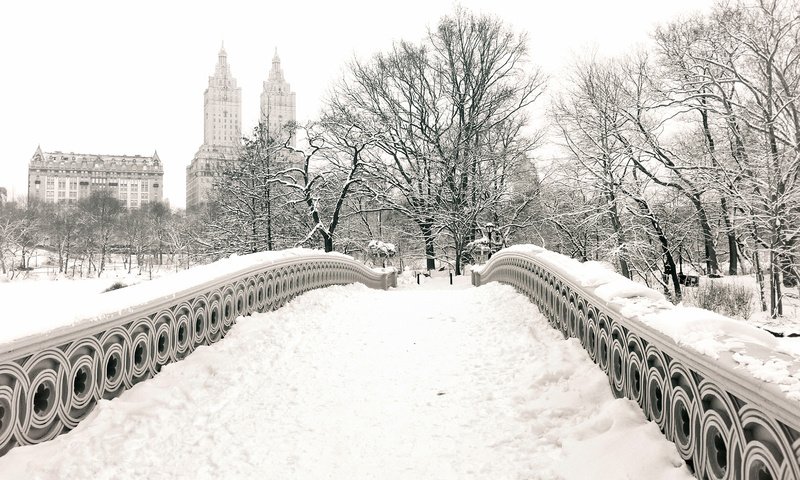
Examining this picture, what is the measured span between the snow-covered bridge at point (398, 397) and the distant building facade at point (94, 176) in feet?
457

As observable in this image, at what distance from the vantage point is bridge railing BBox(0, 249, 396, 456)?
2627mm

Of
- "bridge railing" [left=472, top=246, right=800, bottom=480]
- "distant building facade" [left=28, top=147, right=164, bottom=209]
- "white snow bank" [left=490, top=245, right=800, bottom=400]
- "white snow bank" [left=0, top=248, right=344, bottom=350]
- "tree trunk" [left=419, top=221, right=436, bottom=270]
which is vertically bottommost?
"bridge railing" [left=472, top=246, right=800, bottom=480]

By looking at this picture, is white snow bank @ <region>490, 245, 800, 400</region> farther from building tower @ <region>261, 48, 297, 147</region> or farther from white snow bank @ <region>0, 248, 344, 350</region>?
building tower @ <region>261, 48, 297, 147</region>

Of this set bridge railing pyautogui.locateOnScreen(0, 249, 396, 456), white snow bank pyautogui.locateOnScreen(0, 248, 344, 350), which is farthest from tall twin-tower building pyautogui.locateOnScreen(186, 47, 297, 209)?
white snow bank pyautogui.locateOnScreen(0, 248, 344, 350)

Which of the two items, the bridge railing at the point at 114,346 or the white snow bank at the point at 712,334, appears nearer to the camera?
the white snow bank at the point at 712,334

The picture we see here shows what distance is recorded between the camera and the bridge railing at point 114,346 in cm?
263

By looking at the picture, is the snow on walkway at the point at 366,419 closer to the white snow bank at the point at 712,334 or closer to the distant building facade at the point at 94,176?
the white snow bank at the point at 712,334

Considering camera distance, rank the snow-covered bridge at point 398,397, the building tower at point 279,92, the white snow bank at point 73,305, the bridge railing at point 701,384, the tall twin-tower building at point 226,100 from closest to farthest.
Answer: the bridge railing at point 701,384 → the snow-covered bridge at point 398,397 → the white snow bank at point 73,305 → the building tower at point 279,92 → the tall twin-tower building at point 226,100

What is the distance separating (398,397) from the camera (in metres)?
4.11

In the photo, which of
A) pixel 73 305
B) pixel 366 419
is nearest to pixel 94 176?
pixel 73 305

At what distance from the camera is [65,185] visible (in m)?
128

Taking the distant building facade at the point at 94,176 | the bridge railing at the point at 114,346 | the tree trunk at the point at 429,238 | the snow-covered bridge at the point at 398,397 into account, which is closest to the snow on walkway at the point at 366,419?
the snow-covered bridge at the point at 398,397

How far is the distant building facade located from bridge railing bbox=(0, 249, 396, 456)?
138056 millimetres

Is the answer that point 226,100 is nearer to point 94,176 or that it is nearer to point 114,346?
point 94,176
